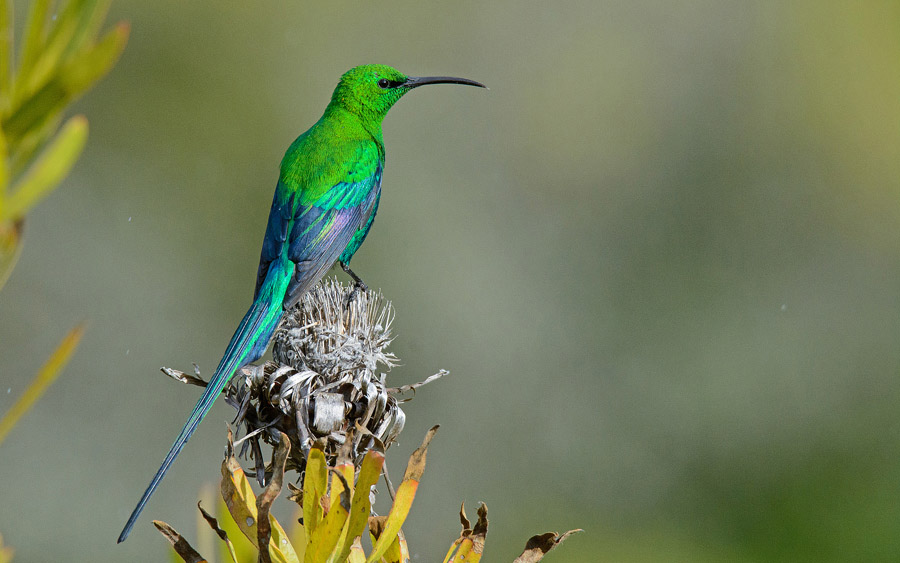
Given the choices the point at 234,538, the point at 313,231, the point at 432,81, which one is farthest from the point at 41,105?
the point at 432,81

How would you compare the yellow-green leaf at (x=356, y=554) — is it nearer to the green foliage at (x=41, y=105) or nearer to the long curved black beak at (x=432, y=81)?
the green foliage at (x=41, y=105)

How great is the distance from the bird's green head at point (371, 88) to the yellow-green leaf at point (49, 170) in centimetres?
246

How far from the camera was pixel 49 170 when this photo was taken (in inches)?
21.3

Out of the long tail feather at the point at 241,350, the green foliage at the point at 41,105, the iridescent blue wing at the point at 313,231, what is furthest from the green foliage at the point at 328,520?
the iridescent blue wing at the point at 313,231

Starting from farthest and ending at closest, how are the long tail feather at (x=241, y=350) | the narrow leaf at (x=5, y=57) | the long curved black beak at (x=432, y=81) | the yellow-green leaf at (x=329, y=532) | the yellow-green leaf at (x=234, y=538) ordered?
the long curved black beak at (x=432, y=81) < the long tail feather at (x=241, y=350) < the yellow-green leaf at (x=234, y=538) < the yellow-green leaf at (x=329, y=532) < the narrow leaf at (x=5, y=57)

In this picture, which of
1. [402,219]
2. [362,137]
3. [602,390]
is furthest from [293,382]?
[602,390]

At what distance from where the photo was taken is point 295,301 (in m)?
2.03

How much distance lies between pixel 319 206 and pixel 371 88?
0.70m

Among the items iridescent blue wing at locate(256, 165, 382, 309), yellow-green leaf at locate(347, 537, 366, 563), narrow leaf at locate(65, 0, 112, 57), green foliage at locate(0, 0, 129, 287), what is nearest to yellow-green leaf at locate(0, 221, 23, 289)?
green foliage at locate(0, 0, 129, 287)

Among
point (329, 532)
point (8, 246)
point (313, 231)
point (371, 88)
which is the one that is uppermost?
point (371, 88)

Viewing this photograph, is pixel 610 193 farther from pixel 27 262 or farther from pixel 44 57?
pixel 44 57

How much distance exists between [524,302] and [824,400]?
2.62m

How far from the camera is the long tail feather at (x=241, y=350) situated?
1.56 meters

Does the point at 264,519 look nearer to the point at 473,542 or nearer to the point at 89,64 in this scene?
the point at 473,542
